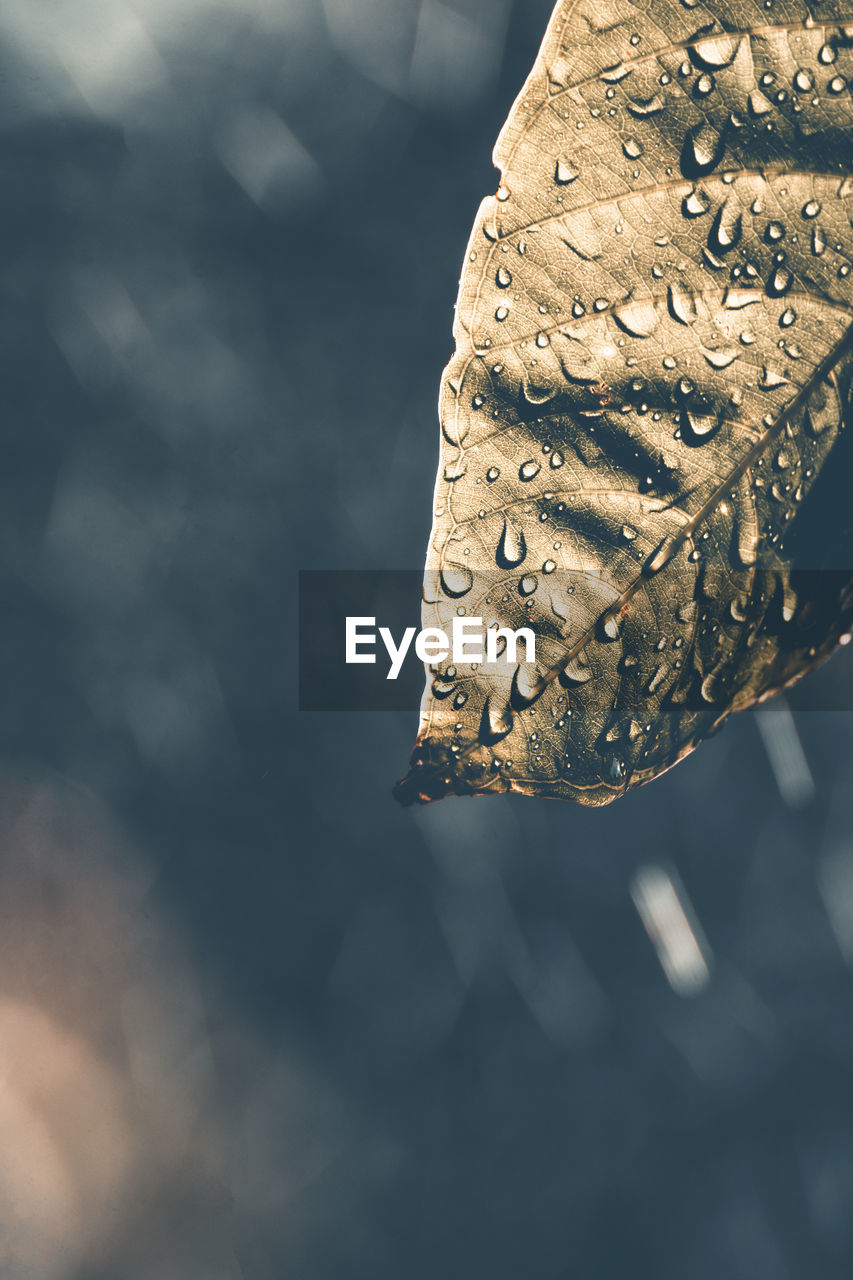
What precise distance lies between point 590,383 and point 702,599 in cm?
4

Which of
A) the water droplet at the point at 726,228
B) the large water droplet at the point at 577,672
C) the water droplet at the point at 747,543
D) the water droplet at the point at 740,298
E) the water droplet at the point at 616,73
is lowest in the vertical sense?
the large water droplet at the point at 577,672

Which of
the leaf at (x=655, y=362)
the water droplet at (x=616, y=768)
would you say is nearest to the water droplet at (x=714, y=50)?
the leaf at (x=655, y=362)

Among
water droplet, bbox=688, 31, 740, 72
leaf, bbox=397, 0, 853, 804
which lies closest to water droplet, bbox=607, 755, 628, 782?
leaf, bbox=397, 0, 853, 804

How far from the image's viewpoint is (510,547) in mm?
119

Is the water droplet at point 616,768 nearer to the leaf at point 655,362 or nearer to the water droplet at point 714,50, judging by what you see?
the leaf at point 655,362

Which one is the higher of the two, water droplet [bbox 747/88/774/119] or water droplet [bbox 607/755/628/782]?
water droplet [bbox 747/88/774/119]

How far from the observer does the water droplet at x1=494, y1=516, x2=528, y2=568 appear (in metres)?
0.12

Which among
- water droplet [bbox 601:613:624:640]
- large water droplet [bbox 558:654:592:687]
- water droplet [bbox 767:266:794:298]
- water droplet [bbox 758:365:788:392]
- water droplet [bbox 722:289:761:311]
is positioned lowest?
large water droplet [bbox 558:654:592:687]

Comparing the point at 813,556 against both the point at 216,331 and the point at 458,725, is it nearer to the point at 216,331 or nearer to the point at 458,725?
the point at 458,725

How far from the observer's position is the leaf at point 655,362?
11cm

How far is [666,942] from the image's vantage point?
71 centimetres

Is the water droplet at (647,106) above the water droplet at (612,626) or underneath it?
above

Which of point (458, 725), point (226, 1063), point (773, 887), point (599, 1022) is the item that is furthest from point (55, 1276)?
point (458, 725)

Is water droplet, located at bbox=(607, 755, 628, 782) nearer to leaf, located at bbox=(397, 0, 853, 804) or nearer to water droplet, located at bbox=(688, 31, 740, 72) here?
leaf, located at bbox=(397, 0, 853, 804)
